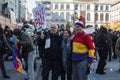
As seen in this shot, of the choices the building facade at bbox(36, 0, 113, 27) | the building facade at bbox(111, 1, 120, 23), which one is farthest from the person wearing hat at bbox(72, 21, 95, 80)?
the building facade at bbox(36, 0, 113, 27)

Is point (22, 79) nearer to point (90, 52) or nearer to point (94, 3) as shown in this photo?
point (90, 52)

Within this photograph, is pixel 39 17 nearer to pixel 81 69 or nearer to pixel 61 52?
pixel 61 52

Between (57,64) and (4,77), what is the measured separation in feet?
10.5

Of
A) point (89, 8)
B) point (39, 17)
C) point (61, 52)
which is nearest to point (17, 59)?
point (61, 52)

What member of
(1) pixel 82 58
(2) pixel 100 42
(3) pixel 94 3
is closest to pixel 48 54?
(1) pixel 82 58

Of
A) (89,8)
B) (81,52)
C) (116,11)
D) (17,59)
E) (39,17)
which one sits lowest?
(17,59)

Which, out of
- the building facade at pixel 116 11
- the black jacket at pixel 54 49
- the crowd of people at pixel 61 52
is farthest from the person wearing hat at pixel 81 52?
the building facade at pixel 116 11

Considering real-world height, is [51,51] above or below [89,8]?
below

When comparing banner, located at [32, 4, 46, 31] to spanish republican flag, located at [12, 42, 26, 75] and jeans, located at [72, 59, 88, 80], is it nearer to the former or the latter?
spanish republican flag, located at [12, 42, 26, 75]

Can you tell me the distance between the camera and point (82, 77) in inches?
399

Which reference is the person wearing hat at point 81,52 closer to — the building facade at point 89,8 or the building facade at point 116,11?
the building facade at point 116,11

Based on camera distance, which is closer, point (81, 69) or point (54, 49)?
point (81, 69)

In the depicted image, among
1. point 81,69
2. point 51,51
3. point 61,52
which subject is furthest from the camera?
point 61,52

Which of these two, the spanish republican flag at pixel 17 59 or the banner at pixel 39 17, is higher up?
the banner at pixel 39 17
